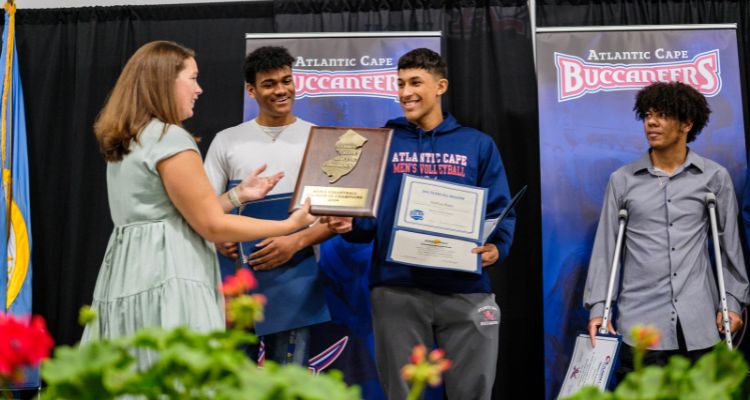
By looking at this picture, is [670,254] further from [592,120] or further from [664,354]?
[592,120]

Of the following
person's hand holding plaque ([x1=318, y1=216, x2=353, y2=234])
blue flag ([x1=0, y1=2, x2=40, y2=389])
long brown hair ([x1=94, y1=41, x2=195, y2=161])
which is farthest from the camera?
blue flag ([x1=0, y1=2, x2=40, y2=389])

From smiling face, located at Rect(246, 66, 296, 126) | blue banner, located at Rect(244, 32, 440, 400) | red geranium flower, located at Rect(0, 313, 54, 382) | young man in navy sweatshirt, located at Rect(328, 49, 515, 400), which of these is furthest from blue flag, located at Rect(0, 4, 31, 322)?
red geranium flower, located at Rect(0, 313, 54, 382)

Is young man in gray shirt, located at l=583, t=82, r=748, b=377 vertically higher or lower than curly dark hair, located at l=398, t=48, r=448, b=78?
lower

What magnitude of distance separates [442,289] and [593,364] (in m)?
0.73

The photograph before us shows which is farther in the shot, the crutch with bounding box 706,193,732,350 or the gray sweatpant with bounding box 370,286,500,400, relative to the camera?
the crutch with bounding box 706,193,732,350

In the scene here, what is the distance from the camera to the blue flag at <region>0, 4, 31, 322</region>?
15.8 feet

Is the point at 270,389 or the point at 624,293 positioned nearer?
the point at 270,389

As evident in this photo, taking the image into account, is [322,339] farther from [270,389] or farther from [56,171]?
[270,389]

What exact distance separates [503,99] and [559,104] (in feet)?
1.50

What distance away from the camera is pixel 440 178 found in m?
3.89

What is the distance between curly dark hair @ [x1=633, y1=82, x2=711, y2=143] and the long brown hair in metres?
2.49

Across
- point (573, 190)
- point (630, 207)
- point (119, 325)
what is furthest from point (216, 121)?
point (119, 325)

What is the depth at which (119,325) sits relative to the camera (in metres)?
2.43

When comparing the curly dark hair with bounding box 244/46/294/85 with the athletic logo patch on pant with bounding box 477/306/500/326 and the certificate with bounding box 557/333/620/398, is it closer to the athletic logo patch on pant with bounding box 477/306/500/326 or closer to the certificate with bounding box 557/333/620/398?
the athletic logo patch on pant with bounding box 477/306/500/326
